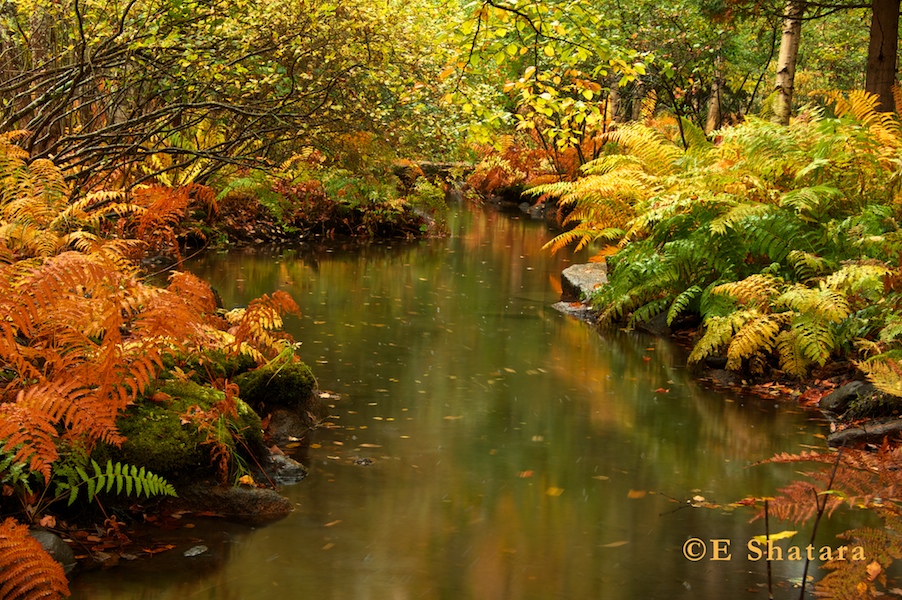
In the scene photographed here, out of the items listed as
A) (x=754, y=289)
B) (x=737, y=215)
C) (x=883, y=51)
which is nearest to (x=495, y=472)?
(x=754, y=289)

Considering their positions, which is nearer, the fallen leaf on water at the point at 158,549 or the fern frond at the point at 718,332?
the fallen leaf on water at the point at 158,549

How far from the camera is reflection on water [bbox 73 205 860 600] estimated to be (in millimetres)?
3729

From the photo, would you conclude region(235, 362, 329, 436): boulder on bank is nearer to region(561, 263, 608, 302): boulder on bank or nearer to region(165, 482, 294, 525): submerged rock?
region(165, 482, 294, 525): submerged rock

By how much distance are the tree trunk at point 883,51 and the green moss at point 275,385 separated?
6770 mm

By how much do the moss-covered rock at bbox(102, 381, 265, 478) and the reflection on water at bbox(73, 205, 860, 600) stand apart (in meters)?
0.39

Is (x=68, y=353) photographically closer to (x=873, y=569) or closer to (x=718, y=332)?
(x=873, y=569)

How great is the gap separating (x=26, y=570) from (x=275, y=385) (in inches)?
95.9

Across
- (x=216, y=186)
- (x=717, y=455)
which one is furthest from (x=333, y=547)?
(x=216, y=186)

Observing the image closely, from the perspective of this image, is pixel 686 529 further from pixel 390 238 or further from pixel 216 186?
pixel 390 238

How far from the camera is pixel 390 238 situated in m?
15.4

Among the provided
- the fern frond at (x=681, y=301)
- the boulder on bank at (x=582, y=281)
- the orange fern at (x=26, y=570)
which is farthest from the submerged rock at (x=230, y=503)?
the boulder on bank at (x=582, y=281)

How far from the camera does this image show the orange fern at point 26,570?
10.2ft

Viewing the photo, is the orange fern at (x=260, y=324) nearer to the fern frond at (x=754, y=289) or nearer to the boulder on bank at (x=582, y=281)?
the fern frond at (x=754, y=289)

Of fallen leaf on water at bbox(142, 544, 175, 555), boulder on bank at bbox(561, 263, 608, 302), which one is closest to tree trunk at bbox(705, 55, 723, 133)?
boulder on bank at bbox(561, 263, 608, 302)
